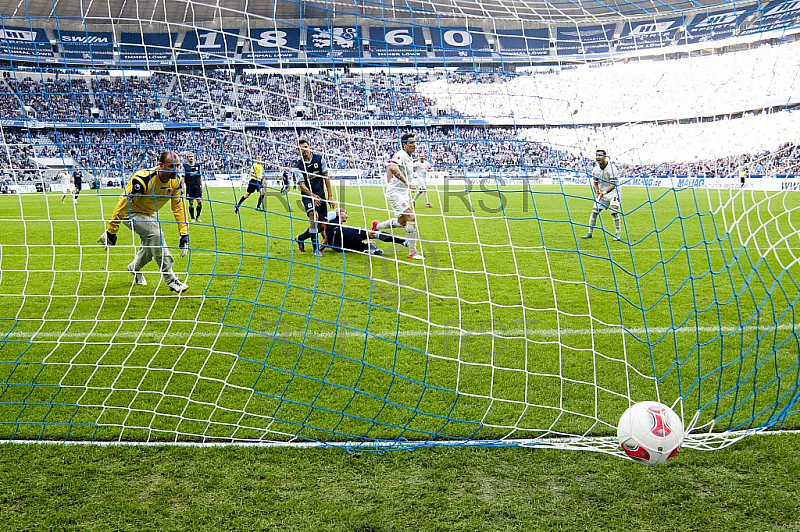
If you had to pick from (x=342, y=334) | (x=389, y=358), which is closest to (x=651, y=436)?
(x=389, y=358)

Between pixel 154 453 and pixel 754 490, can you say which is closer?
pixel 754 490

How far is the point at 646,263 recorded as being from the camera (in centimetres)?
930

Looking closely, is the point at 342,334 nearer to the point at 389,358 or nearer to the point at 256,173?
the point at 389,358

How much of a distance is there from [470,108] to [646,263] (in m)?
3.88

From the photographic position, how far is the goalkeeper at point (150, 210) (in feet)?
19.7

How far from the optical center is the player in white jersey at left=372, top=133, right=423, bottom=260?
872cm

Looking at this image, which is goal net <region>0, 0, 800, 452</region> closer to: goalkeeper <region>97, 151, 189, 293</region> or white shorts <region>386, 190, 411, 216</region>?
goalkeeper <region>97, 151, 189, 293</region>

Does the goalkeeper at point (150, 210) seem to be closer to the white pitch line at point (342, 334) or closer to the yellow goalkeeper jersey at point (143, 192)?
the yellow goalkeeper jersey at point (143, 192)

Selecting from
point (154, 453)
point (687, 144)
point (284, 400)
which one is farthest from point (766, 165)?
point (154, 453)

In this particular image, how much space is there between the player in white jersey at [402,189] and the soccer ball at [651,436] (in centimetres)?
570

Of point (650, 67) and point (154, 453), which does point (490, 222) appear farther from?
point (154, 453)

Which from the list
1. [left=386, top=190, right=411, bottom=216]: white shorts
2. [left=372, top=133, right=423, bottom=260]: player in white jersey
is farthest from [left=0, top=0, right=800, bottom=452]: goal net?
[left=386, top=190, right=411, bottom=216]: white shorts

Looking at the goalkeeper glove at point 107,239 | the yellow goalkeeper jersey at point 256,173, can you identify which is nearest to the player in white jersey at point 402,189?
the yellow goalkeeper jersey at point 256,173

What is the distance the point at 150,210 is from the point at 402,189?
3.87 metres
